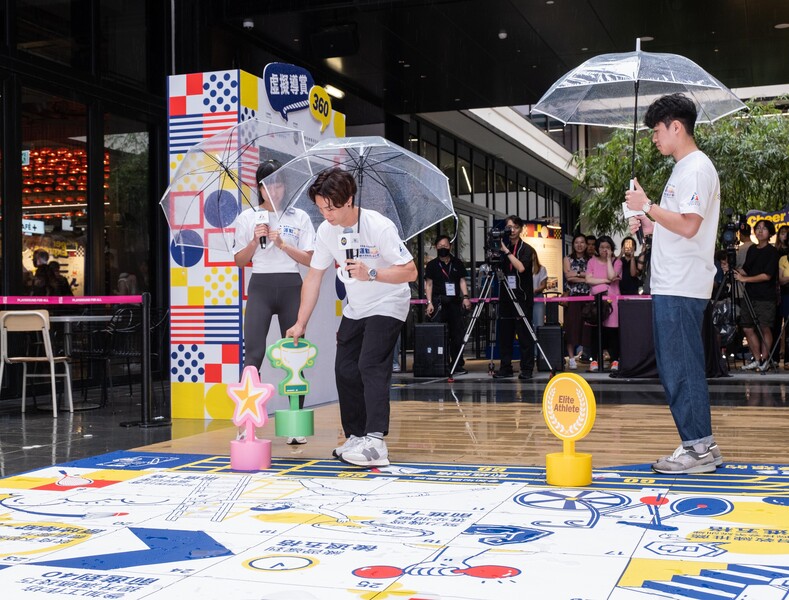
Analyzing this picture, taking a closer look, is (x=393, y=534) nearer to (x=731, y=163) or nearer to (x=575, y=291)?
(x=575, y=291)

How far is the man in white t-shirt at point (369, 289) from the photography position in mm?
4492

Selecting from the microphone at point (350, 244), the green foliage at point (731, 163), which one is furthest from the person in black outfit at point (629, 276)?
the microphone at point (350, 244)

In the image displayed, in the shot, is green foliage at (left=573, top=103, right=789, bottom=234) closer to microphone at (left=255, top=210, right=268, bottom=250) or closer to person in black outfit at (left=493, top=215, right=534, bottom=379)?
person in black outfit at (left=493, top=215, right=534, bottom=379)

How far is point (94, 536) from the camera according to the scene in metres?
3.19

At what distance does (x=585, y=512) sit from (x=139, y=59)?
27.7 ft

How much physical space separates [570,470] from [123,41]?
792 centimetres

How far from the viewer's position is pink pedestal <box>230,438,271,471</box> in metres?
4.47

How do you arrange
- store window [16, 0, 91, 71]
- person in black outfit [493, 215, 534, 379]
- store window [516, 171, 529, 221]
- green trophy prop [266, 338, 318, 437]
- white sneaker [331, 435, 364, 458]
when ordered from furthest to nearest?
store window [516, 171, 529, 221] → person in black outfit [493, 215, 534, 379] → store window [16, 0, 91, 71] → green trophy prop [266, 338, 318, 437] → white sneaker [331, 435, 364, 458]

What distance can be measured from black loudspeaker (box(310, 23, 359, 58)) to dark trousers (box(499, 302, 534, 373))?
3.39 meters

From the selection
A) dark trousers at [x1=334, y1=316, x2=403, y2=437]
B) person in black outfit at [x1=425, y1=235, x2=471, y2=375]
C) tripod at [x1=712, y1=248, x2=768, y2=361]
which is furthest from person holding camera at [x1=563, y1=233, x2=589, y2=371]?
dark trousers at [x1=334, y1=316, x2=403, y2=437]

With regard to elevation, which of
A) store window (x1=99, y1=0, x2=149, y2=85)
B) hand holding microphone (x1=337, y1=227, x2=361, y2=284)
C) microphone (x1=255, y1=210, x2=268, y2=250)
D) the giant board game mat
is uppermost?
store window (x1=99, y1=0, x2=149, y2=85)

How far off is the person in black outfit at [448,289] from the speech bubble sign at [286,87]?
3502mm

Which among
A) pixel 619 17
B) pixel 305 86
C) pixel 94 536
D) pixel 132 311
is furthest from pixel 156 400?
pixel 619 17

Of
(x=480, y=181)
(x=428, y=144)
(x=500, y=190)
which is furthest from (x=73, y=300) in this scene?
(x=500, y=190)
